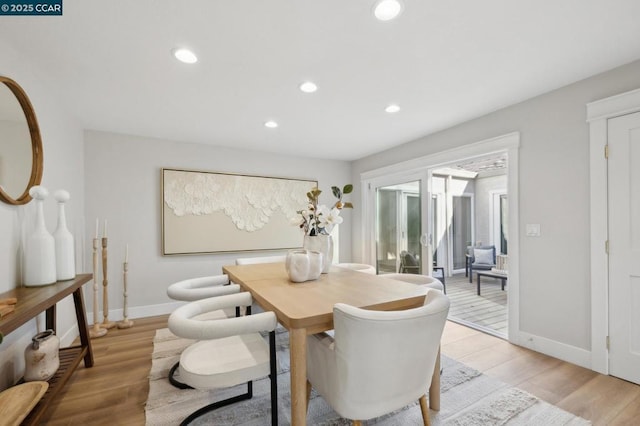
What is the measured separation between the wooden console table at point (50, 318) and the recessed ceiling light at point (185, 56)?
65.5 inches

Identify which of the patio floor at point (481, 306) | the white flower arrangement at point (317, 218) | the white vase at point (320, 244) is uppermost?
the white flower arrangement at point (317, 218)

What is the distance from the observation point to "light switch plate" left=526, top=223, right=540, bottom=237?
98.6 inches

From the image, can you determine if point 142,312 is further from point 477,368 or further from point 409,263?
point 477,368

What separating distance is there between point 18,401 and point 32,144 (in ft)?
5.45

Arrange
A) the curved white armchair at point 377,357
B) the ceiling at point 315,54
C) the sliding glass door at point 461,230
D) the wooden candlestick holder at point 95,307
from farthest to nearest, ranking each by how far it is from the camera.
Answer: the sliding glass door at point 461,230 → the wooden candlestick holder at point 95,307 → the ceiling at point 315,54 → the curved white armchair at point 377,357

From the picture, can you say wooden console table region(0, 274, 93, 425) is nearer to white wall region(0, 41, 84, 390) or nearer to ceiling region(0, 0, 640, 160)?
white wall region(0, 41, 84, 390)

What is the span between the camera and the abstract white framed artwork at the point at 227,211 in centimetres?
366

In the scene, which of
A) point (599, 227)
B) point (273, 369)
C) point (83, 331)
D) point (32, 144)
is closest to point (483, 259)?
point (599, 227)

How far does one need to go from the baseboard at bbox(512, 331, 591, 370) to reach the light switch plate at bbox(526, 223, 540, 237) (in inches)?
36.0

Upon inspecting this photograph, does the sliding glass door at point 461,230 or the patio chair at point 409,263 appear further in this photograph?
the sliding glass door at point 461,230

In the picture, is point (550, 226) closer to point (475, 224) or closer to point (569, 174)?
point (569, 174)

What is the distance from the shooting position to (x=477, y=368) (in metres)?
2.23

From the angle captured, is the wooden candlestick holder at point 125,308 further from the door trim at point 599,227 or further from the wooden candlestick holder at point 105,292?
the door trim at point 599,227

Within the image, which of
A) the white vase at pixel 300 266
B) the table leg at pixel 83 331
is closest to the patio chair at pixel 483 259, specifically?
the white vase at pixel 300 266
